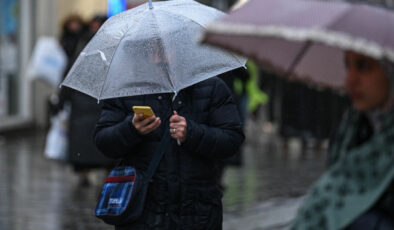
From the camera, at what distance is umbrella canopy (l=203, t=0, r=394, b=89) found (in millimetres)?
2453

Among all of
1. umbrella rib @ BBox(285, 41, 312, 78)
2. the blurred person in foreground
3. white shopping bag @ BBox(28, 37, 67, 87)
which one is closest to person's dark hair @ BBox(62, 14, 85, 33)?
white shopping bag @ BBox(28, 37, 67, 87)

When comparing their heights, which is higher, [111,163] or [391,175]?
[391,175]

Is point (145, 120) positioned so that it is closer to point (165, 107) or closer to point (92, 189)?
point (165, 107)

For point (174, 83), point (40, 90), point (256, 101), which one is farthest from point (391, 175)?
point (40, 90)

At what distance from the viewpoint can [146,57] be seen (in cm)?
428

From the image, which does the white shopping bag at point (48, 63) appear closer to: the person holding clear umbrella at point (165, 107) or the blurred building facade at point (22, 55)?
the blurred building facade at point (22, 55)

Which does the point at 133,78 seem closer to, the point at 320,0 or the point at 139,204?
the point at 139,204

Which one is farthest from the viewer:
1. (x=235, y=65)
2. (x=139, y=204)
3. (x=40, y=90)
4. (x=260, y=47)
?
(x=40, y=90)

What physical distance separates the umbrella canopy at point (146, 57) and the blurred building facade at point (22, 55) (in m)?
11.8

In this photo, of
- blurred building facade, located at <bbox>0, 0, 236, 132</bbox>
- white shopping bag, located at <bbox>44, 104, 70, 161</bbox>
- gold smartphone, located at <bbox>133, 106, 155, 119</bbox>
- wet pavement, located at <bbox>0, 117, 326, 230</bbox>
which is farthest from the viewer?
blurred building facade, located at <bbox>0, 0, 236, 132</bbox>

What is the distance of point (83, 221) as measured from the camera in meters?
8.02

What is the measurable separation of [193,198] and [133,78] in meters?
0.60

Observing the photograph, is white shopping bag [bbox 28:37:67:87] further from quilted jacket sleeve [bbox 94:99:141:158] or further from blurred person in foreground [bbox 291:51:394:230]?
blurred person in foreground [bbox 291:51:394:230]

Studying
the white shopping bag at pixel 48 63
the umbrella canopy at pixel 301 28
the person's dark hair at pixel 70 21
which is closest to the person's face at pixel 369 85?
the umbrella canopy at pixel 301 28
